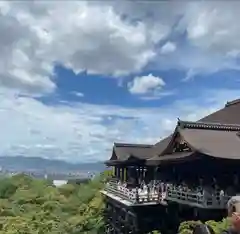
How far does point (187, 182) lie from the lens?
62.3 ft

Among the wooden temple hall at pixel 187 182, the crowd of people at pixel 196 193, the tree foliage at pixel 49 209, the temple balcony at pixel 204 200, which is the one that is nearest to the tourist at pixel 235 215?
the temple balcony at pixel 204 200

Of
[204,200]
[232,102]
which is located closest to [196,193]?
[204,200]

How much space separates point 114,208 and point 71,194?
2079 centimetres

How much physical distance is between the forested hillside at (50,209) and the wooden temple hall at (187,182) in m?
6.08

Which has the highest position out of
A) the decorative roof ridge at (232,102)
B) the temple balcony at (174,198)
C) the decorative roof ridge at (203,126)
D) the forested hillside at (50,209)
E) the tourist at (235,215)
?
the decorative roof ridge at (232,102)

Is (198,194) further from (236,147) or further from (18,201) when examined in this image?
(18,201)

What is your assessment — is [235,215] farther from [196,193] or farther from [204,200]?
[196,193]

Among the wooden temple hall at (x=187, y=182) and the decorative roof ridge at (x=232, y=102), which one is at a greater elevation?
the decorative roof ridge at (x=232, y=102)

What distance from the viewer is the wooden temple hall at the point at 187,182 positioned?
14.5m

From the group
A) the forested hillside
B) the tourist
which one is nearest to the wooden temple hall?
the forested hillside

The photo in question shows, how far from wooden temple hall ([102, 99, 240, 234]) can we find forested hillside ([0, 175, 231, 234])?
6077 millimetres

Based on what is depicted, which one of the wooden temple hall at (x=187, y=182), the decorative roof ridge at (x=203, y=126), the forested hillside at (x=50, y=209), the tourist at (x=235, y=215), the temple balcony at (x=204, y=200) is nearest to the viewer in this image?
the tourist at (x=235, y=215)

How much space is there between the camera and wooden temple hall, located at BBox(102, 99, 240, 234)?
14508 millimetres

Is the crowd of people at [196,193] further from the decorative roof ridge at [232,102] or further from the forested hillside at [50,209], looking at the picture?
the decorative roof ridge at [232,102]
